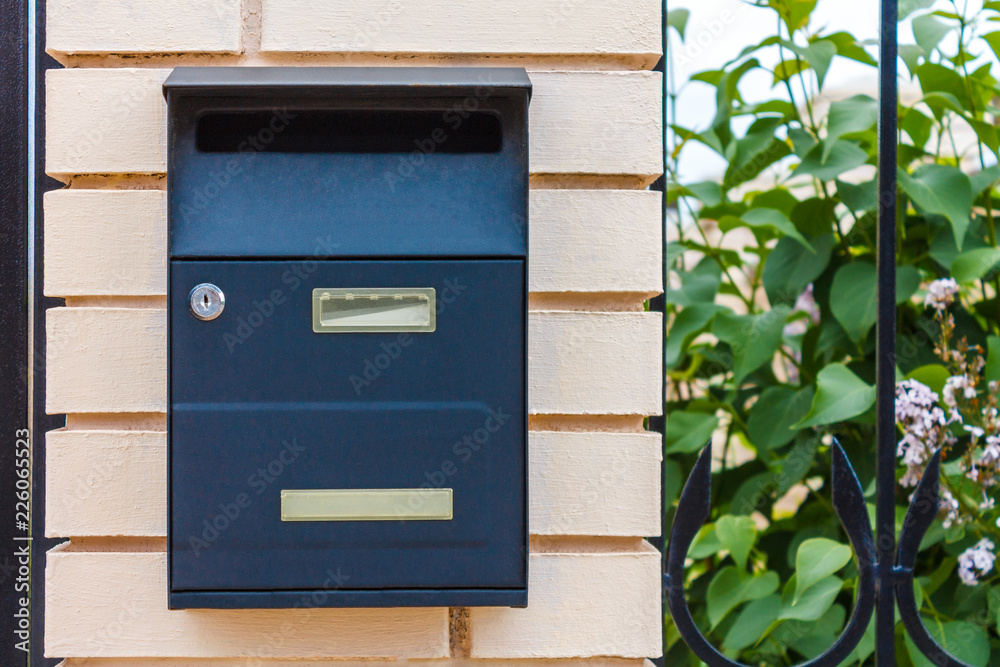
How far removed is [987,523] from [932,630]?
196mm

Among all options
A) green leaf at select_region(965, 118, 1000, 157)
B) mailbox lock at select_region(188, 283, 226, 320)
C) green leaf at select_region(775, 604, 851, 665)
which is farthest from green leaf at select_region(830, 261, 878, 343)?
mailbox lock at select_region(188, 283, 226, 320)

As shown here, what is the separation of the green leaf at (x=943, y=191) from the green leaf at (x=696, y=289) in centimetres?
38

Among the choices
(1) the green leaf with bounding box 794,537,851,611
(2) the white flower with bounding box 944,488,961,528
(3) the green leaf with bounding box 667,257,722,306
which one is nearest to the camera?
(1) the green leaf with bounding box 794,537,851,611

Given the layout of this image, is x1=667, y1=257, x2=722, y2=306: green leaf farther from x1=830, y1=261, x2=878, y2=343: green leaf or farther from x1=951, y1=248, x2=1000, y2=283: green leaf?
x1=951, y1=248, x2=1000, y2=283: green leaf

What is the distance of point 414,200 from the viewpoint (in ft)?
2.54

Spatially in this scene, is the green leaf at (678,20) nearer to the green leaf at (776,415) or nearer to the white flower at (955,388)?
the green leaf at (776,415)

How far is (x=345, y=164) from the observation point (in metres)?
0.78

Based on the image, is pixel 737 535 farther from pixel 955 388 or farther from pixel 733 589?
pixel 955 388

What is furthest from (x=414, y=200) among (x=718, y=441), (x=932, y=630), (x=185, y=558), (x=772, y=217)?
(x=718, y=441)

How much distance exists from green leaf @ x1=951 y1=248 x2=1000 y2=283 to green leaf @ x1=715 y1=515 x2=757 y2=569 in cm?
52

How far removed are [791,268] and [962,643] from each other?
0.68m

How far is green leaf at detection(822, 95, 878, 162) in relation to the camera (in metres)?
1.18

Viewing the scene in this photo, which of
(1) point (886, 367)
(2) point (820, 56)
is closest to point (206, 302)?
(1) point (886, 367)

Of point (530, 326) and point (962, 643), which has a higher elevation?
point (530, 326)
